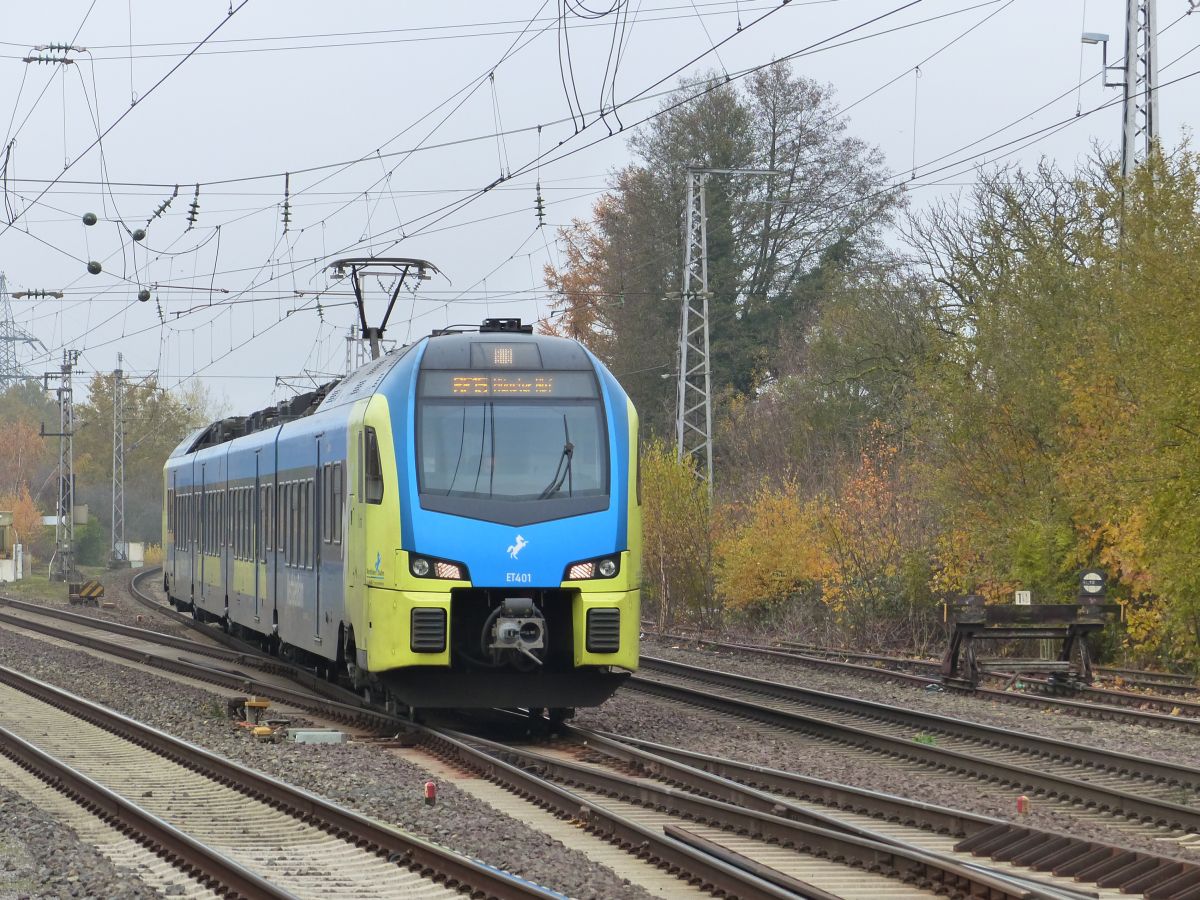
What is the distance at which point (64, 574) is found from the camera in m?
60.9

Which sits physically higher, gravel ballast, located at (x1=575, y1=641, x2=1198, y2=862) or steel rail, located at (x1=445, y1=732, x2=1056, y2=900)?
steel rail, located at (x1=445, y1=732, x2=1056, y2=900)

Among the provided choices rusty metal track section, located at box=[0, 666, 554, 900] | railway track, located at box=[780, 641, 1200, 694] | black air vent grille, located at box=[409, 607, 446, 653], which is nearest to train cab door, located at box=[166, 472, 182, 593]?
railway track, located at box=[780, 641, 1200, 694]

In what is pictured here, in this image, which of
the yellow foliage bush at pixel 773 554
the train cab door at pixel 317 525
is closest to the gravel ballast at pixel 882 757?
the train cab door at pixel 317 525

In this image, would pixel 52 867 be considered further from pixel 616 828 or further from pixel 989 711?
pixel 989 711

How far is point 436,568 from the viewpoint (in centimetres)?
1426

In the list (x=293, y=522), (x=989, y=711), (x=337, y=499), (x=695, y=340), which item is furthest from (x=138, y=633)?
(x=695, y=340)

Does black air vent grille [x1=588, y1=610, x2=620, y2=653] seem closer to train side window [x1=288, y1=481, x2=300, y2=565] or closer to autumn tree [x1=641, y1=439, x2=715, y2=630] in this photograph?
train side window [x1=288, y1=481, x2=300, y2=565]

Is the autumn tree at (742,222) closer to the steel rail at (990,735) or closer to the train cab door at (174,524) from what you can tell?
the train cab door at (174,524)

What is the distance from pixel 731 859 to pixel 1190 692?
1293cm

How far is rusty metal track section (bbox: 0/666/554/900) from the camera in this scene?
8438 mm

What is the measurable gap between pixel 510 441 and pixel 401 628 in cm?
191

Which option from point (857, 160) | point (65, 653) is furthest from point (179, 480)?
point (857, 160)

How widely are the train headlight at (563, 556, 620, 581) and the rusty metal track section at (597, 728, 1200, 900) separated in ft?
7.20

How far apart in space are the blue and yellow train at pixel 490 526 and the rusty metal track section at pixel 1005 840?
2.19 m
